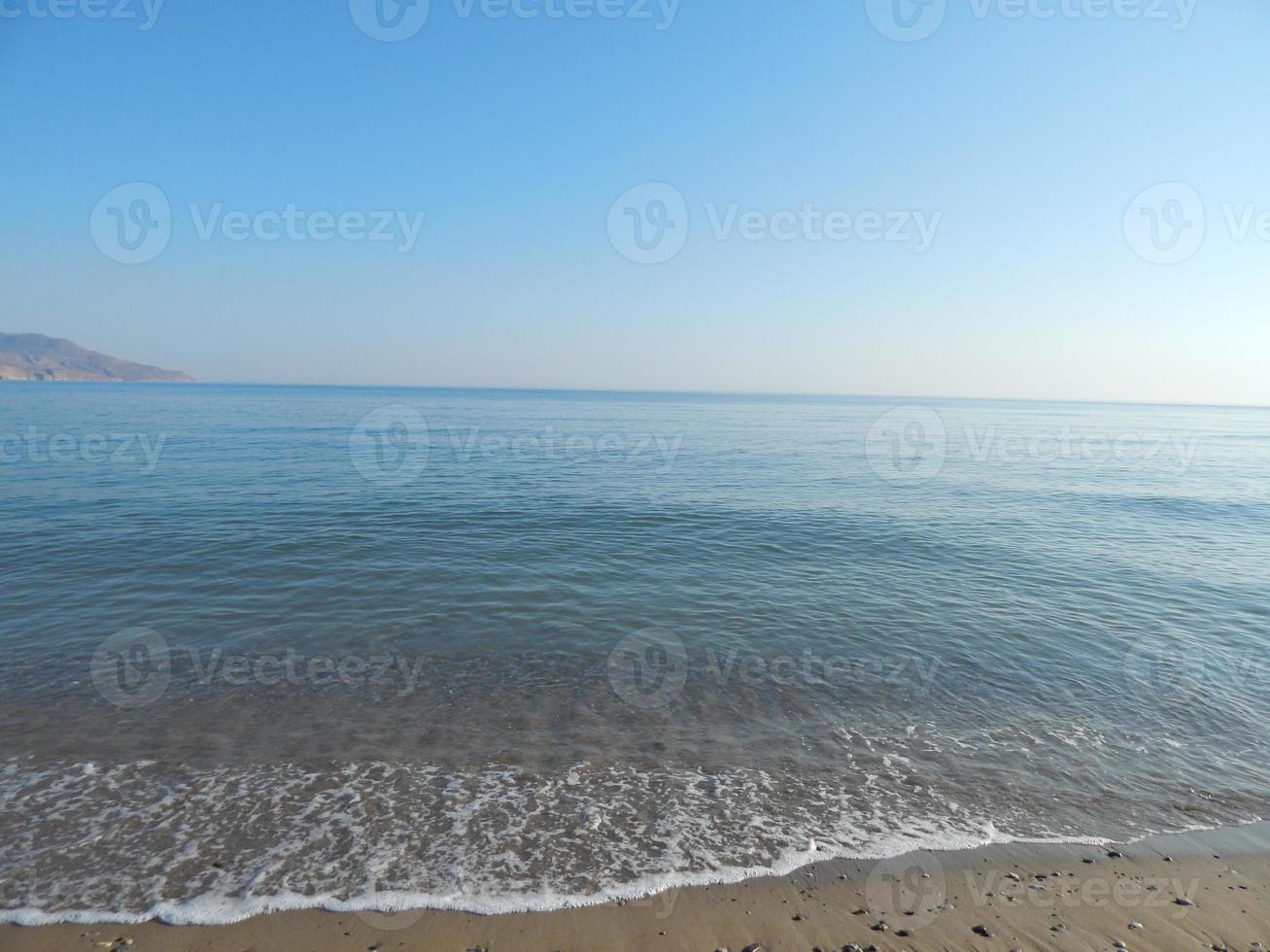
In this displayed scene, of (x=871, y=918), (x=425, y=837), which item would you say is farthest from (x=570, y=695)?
(x=871, y=918)

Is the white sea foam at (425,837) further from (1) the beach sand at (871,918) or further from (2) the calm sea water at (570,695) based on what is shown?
(1) the beach sand at (871,918)

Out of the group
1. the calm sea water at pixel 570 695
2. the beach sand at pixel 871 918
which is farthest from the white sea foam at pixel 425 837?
the beach sand at pixel 871 918

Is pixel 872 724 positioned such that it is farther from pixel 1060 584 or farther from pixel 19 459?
pixel 19 459

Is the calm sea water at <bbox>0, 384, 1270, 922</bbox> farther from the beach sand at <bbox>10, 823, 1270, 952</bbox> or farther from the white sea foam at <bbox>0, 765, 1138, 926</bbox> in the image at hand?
the beach sand at <bbox>10, 823, 1270, 952</bbox>

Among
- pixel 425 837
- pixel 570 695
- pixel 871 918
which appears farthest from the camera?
pixel 570 695

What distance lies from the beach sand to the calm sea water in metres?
0.31

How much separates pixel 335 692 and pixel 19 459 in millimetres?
42350

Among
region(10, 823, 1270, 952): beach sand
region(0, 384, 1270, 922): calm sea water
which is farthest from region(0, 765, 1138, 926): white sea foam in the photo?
region(10, 823, 1270, 952): beach sand

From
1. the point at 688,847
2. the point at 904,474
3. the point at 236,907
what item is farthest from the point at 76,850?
the point at 904,474

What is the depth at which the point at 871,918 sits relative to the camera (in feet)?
21.5

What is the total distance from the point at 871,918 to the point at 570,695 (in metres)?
6.34

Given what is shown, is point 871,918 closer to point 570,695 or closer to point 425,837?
point 425,837

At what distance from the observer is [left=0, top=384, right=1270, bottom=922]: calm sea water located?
753 centimetres

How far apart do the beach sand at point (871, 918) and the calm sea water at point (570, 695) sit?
306 mm
